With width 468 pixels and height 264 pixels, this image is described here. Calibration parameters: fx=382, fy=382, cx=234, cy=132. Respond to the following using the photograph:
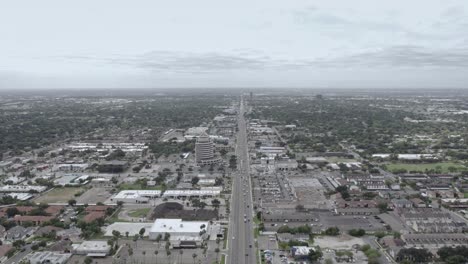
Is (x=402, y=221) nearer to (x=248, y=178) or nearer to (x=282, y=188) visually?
(x=282, y=188)

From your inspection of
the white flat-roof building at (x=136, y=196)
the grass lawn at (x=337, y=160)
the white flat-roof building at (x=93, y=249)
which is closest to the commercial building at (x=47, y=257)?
the white flat-roof building at (x=93, y=249)

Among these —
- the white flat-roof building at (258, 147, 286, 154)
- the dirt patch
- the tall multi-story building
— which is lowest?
the dirt patch

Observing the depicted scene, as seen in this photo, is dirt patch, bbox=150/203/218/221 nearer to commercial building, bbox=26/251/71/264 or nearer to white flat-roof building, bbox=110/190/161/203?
white flat-roof building, bbox=110/190/161/203

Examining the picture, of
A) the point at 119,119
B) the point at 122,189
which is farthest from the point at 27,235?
the point at 119,119

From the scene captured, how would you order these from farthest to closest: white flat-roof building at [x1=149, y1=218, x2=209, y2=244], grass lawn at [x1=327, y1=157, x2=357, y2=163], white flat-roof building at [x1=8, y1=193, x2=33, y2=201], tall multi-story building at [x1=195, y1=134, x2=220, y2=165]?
grass lawn at [x1=327, y1=157, x2=357, y2=163] < tall multi-story building at [x1=195, y1=134, x2=220, y2=165] < white flat-roof building at [x1=8, y1=193, x2=33, y2=201] < white flat-roof building at [x1=149, y1=218, x2=209, y2=244]

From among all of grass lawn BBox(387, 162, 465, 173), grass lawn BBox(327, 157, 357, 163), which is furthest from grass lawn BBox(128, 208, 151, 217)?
grass lawn BBox(387, 162, 465, 173)

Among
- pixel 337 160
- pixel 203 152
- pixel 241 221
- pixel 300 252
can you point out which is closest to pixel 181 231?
pixel 241 221

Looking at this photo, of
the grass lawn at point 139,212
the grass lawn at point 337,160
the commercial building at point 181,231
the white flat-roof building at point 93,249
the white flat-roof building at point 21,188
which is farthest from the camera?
the grass lawn at point 337,160

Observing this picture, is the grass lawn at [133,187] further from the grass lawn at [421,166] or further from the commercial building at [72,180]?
the grass lawn at [421,166]
